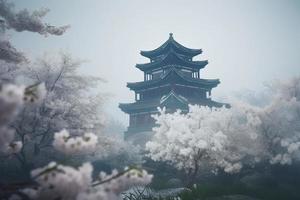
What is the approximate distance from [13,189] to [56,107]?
16.3 meters

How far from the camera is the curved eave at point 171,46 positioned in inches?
1612

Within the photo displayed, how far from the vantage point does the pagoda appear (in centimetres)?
3753

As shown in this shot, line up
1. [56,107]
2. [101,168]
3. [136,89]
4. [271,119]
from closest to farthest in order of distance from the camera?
[56,107]
[271,119]
[101,168]
[136,89]

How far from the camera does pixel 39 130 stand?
68.1 ft

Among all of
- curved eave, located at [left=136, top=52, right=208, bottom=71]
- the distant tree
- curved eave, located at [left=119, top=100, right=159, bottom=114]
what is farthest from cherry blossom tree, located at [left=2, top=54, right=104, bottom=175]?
curved eave, located at [left=136, top=52, right=208, bottom=71]

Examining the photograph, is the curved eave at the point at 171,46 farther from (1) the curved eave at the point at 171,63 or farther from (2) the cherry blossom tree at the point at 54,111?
(2) the cherry blossom tree at the point at 54,111

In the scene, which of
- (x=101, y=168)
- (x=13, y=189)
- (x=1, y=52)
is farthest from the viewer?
(x=101, y=168)

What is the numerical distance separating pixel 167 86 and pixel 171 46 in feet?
20.1

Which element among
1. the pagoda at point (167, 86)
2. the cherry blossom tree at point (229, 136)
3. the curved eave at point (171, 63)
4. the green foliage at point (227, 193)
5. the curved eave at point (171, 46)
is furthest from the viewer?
the curved eave at point (171, 46)

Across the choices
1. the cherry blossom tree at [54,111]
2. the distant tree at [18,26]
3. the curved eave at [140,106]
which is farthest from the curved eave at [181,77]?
the distant tree at [18,26]

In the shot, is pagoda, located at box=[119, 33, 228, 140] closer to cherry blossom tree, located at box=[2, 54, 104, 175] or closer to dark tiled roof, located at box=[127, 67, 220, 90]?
dark tiled roof, located at box=[127, 67, 220, 90]

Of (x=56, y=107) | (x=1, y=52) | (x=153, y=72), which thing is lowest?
(x=56, y=107)

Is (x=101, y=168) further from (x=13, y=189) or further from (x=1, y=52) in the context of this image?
(x=13, y=189)

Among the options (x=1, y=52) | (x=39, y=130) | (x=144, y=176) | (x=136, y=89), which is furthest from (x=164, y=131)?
(x=136, y=89)
